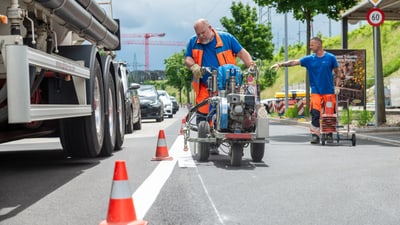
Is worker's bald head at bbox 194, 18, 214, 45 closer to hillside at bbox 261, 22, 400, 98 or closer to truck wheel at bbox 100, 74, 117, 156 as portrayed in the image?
truck wheel at bbox 100, 74, 117, 156

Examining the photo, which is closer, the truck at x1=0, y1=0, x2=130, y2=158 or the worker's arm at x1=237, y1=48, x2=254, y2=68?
the truck at x1=0, y1=0, x2=130, y2=158

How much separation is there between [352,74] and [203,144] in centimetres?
1372

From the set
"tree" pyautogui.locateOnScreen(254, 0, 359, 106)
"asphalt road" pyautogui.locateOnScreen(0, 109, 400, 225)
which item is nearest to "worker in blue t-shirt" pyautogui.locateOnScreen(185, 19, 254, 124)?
"asphalt road" pyautogui.locateOnScreen(0, 109, 400, 225)

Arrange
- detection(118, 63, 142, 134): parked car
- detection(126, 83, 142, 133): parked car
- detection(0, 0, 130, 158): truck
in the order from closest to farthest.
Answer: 1. detection(0, 0, 130, 158): truck
2. detection(118, 63, 142, 134): parked car
3. detection(126, 83, 142, 133): parked car

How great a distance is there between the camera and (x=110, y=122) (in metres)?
10.0

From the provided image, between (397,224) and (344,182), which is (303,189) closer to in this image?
(344,182)

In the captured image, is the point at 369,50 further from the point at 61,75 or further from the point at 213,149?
the point at 61,75

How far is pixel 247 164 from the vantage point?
27.6 feet

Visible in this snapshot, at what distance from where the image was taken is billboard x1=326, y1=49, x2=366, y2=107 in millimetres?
20516

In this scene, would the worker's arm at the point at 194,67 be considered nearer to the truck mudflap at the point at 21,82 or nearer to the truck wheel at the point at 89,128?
the truck wheel at the point at 89,128

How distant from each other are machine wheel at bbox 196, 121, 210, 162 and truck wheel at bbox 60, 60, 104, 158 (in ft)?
4.57

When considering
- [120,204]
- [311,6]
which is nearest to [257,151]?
[120,204]

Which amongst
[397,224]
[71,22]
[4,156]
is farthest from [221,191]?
[4,156]

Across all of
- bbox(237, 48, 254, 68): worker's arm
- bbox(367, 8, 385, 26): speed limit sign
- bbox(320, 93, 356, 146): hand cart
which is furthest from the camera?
bbox(367, 8, 385, 26): speed limit sign
